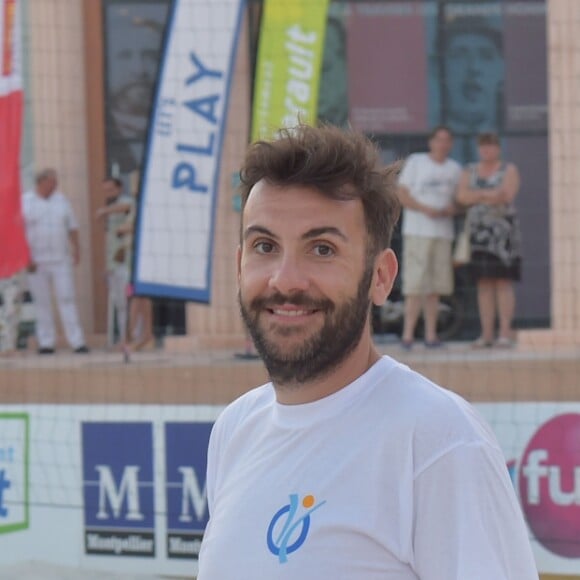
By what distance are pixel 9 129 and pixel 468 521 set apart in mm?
6800

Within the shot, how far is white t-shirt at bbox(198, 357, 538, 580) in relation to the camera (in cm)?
178

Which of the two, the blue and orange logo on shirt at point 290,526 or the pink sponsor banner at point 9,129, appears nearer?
the blue and orange logo on shirt at point 290,526

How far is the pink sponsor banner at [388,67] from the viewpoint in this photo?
13.4 metres

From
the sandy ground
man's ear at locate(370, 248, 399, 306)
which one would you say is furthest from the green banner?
man's ear at locate(370, 248, 399, 306)

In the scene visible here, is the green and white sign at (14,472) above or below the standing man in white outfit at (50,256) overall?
below

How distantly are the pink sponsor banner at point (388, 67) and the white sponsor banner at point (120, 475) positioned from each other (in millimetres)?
7622

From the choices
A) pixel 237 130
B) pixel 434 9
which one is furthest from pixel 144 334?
pixel 434 9

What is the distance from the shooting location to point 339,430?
193 centimetres

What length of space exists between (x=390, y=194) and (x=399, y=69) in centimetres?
1172

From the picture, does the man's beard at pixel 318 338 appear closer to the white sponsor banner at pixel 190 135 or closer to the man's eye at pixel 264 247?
the man's eye at pixel 264 247

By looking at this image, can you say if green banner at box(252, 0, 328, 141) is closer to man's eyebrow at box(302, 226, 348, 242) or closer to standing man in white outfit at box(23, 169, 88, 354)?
standing man in white outfit at box(23, 169, 88, 354)

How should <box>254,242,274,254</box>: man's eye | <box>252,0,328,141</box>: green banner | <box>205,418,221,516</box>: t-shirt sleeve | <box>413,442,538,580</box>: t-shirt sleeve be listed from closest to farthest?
<box>413,442,538,580</box>: t-shirt sleeve < <box>254,242,274,254</box>: man's eye < <box>205,418,221,516</box>: t-shirt sleeve < <box>252,0,328,141</box>: green banner

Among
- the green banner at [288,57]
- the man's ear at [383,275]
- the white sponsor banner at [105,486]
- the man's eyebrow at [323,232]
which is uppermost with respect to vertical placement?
the green banner at [288,57]

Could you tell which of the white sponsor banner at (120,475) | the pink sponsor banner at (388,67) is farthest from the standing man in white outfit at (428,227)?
the white sponsor banner at (120,475)
